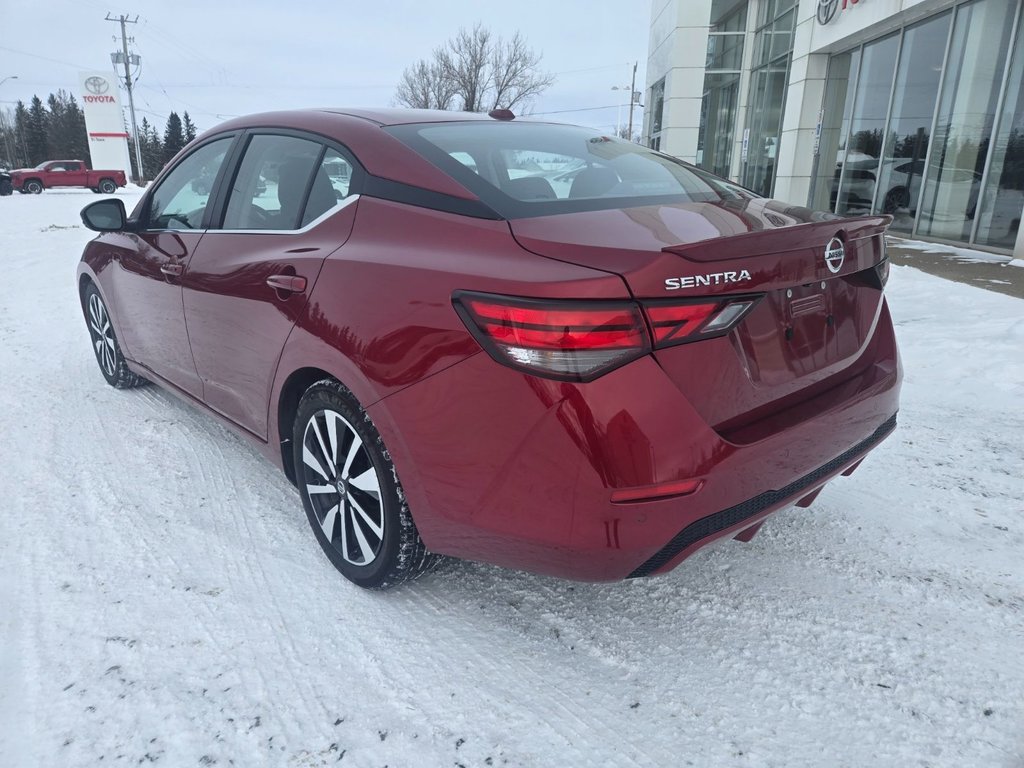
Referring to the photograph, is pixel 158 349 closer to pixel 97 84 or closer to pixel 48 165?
pixel 48 165

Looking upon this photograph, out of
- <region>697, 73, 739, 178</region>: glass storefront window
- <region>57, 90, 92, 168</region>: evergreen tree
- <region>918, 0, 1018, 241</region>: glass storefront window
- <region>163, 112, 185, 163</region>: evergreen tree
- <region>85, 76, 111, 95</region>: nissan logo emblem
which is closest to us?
<region>918, 0, 1018, 241</region>: glass storefront window

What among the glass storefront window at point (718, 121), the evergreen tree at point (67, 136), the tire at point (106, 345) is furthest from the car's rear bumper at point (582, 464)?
the evergreen tree at point (67, 136)

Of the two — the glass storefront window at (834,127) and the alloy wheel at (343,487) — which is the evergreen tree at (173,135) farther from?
the alloy wheel at (343,487)

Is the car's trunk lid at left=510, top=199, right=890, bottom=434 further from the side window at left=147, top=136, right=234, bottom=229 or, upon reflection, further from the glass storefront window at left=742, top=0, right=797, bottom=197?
the glass storefront window at left=742, top=0, right=797, bottom=197

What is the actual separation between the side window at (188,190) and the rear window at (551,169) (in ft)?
4.05

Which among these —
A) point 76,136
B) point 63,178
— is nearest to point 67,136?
point 76,136

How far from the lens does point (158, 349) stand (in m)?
3.60

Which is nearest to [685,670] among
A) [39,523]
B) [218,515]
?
[218,515]

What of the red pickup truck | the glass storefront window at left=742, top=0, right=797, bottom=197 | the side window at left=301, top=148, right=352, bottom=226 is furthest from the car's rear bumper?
the red pickup truck

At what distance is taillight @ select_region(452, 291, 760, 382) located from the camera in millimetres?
1642

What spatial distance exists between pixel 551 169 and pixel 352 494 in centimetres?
135

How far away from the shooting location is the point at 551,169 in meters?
2.52

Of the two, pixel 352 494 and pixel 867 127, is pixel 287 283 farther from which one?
pixel 867 127

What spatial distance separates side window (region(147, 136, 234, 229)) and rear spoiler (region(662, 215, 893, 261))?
7.77ft
